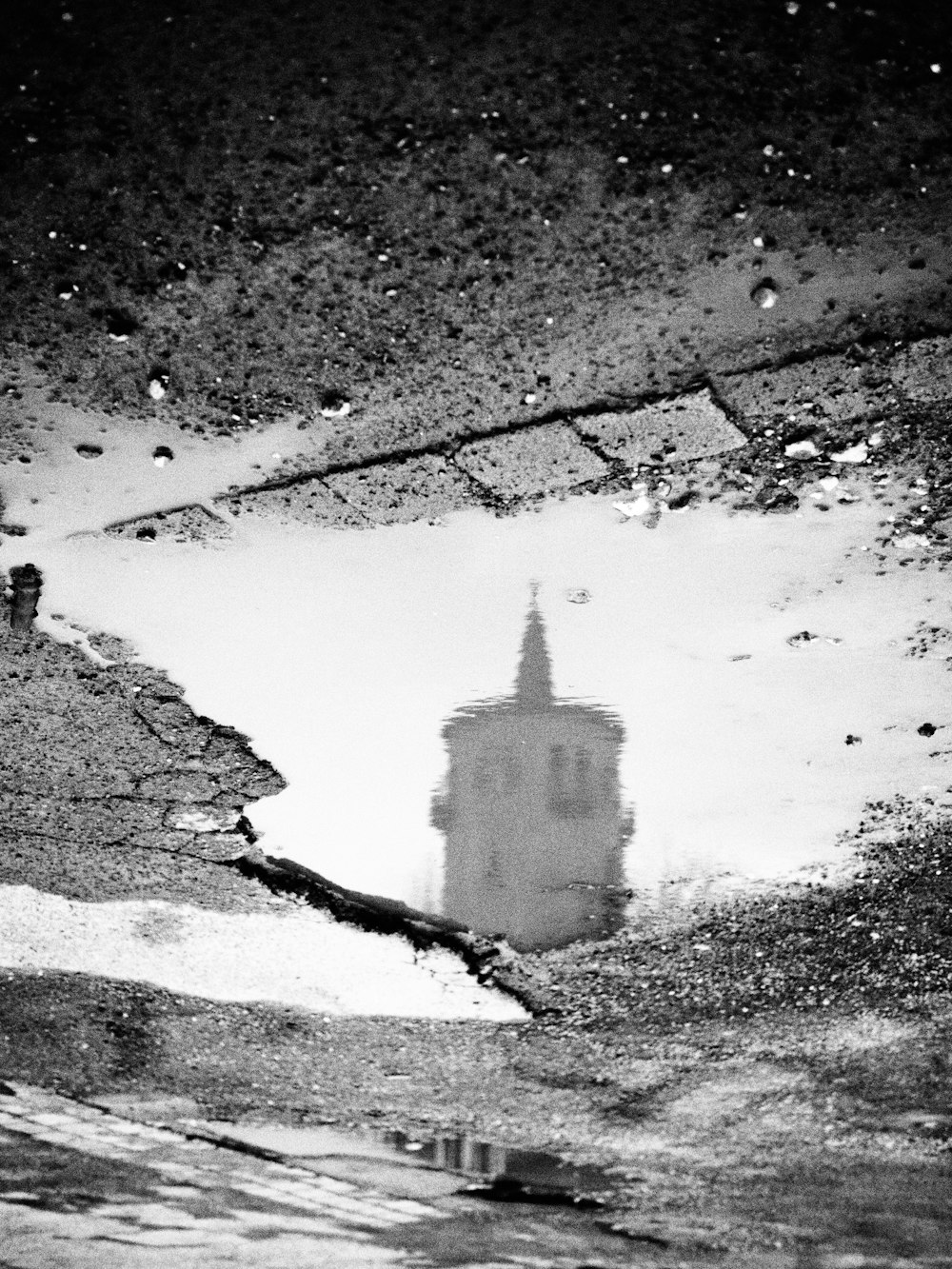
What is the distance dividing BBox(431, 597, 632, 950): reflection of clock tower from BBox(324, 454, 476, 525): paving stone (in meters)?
0.39

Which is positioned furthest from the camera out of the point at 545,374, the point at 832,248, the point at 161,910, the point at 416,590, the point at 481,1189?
the point at 481,1189

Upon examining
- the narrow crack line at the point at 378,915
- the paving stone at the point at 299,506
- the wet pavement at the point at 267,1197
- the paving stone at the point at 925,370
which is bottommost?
the wet pavement at the point at 267,1197

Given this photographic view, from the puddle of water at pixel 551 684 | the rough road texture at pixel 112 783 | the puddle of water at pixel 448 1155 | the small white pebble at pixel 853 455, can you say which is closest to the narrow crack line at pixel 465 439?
the puddle of water at pixel 551 684

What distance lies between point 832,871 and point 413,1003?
1512 millimetres

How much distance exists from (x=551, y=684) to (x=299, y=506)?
839 millimetres

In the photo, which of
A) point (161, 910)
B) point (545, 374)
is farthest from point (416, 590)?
point (161, 910)

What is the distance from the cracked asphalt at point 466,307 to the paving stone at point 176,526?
10mm

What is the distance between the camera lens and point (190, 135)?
56.1 inches

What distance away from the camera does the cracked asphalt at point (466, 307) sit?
139 cm

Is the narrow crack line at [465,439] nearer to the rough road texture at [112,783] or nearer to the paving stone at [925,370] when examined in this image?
the paving stone at [925,370]

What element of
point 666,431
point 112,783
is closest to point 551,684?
point 666,431

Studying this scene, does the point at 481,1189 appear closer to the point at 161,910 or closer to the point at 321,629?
the point at 161,910

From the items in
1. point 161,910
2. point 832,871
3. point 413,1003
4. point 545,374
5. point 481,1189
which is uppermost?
point 545,374

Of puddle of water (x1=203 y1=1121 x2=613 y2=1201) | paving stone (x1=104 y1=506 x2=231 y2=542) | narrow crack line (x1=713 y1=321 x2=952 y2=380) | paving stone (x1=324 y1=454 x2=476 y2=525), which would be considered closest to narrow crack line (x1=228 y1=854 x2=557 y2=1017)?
puddle of water (x1=203 y1=1121 x2=613 y2=1201)
